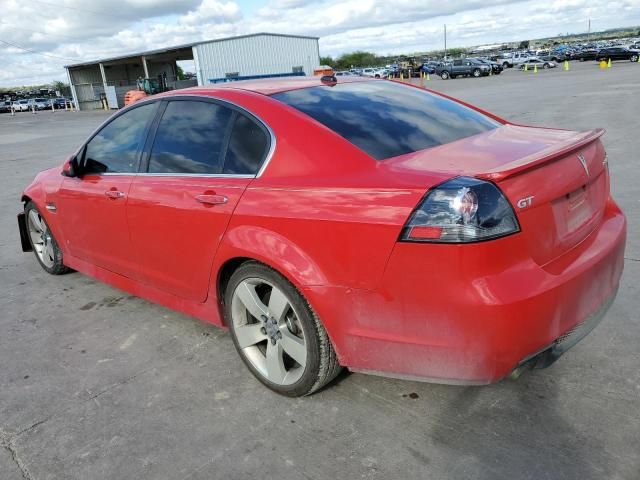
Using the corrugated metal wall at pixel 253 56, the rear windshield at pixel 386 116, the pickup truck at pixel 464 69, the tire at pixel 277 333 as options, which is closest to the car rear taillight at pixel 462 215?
the rear windshield at pixel 386 116

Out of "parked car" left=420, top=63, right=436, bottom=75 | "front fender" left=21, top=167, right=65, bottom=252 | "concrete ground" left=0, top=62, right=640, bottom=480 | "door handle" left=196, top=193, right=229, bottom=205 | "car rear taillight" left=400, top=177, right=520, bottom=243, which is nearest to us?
"car rear taillight" left=400, top=177, right=520, bottom=243

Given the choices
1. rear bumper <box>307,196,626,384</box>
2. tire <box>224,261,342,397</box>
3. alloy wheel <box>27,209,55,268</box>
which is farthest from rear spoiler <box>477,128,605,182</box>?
alloy wheel <box>27,209,55,268</box>

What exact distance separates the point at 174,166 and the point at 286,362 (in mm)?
1334

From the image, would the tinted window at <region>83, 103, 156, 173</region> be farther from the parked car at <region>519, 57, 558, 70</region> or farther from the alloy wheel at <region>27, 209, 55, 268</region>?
the parked car at <region>519, 57, 558, 70</region>

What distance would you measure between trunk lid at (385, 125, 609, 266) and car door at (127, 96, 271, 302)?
0.88 metres

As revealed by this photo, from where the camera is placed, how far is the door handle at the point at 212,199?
2.86 metres

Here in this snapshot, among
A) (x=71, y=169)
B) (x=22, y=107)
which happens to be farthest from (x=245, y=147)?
(x=22, y=107)

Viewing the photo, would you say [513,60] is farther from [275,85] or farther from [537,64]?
[275,85]

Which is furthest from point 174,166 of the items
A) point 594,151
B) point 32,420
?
point 594,151

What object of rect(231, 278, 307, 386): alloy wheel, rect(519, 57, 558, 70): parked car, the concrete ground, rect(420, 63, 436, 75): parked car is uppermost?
rect(420, 63, 436, 75): parked car

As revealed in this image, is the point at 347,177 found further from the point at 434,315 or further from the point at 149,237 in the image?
the point at 149,237

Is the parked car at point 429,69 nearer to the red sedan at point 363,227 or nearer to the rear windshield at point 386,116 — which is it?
the rear windshield at point 386,116

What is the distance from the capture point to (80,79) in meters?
50.6

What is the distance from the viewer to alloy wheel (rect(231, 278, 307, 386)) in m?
2.73
